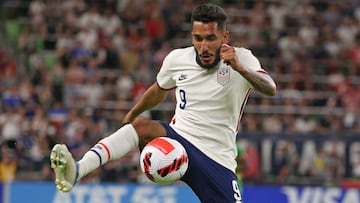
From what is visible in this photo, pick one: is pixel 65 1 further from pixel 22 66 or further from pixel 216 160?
pixel 216 160

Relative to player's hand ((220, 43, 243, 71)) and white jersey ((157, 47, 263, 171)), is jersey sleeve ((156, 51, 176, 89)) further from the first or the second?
player's hand ((220, 43, 243, 71))

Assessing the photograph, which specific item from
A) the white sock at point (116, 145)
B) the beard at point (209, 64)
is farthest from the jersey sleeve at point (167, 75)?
the white sock at point (116, 145)

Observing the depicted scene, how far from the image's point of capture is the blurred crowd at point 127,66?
16.2m

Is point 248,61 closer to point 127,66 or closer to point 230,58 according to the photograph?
point 230,58

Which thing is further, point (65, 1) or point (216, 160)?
point (65, 1)

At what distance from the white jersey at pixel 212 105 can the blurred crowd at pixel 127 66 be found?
720 centimetres

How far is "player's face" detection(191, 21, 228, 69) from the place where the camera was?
782 centimetres

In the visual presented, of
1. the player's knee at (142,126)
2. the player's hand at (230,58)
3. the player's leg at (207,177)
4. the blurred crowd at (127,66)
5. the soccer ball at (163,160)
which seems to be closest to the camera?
the player's hand at (230,58)

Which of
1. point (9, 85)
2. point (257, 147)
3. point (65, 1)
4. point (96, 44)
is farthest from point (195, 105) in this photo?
point (65, 1)

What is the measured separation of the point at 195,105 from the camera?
812 cm

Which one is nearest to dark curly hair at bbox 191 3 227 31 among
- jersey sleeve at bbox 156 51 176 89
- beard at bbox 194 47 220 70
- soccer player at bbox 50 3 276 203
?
soccer player at bbox 50 3 276 203

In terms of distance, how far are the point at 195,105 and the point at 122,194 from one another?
18.4 feet

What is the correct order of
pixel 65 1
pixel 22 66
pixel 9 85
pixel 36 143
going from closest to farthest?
1. pixel 36 143
2. pixel 9 85
3. pixel 22 66
4. pixel 65 1

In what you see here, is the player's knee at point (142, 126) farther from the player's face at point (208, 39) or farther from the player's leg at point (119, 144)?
the player's face at point (208, 39)
